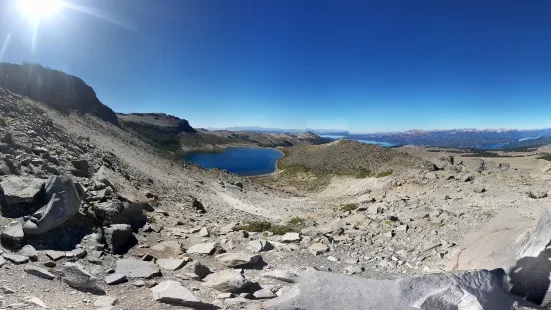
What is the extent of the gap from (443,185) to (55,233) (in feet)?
81.4

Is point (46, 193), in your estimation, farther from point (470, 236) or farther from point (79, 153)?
point (470, 236)

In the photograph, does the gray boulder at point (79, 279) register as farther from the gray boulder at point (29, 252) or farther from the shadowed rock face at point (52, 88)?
the shadowed rock face at point (52, 88)

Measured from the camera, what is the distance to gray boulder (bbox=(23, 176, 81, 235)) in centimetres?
948

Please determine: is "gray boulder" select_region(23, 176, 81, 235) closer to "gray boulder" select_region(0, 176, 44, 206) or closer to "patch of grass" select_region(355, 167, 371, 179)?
"gray boulder" select_region(0, 176, 44, 206)

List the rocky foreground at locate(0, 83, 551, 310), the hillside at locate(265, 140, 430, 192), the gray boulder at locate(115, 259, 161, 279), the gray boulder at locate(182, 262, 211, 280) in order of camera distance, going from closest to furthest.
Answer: the rocky foreground at locate(0, 83, 551, 310)
the gray boulder at locate(115, 259, 161, 279)
the gray boulder at locate(182, 262, 211, 280)
the hillside at locate(265, 140, 430, 192)

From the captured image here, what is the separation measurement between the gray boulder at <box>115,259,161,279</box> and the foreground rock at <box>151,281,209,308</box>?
1.08 metres

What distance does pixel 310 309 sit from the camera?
279 inches

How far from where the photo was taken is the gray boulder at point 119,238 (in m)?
10.6

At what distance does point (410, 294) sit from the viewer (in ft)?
24.2

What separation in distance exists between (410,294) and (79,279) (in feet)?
25.4

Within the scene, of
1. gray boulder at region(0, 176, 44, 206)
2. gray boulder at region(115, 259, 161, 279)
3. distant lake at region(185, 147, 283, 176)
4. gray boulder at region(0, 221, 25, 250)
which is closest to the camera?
gray boulder at region(0, 221, 25, 250)

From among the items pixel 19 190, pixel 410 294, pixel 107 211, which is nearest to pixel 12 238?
pixel 19 190

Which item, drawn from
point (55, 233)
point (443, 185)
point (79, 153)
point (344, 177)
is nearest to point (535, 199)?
point (443, 185)

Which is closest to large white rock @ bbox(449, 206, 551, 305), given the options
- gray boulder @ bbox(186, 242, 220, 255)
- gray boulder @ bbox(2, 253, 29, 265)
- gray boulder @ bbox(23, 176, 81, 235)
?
gray boulder @ bbox(186, 242, 220, 255)
